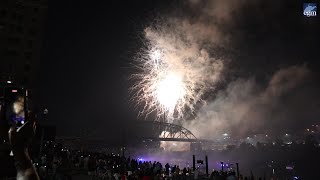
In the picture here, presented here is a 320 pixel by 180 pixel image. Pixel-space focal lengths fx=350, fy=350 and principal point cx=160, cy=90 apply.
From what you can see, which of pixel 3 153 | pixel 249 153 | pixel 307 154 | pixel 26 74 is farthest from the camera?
pixel 249 153

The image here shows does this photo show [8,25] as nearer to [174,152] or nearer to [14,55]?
[14,55]

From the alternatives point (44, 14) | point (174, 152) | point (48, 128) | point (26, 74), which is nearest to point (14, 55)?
point (26, 74)

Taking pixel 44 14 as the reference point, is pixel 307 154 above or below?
below

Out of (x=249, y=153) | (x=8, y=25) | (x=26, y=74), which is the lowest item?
(x=249, y=153)

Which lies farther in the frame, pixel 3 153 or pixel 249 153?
pixel 249 153

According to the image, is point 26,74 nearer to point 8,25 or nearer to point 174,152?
point 8,25

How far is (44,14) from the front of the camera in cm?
7650

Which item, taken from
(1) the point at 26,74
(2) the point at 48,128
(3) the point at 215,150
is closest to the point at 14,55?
(1) the point at 26,74

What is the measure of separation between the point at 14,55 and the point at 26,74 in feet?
15.4

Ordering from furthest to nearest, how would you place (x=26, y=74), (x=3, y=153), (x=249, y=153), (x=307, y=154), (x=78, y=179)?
(x=249, y=153) → (x=307, y=154) → (x=26, y=74) → (x=78, y=179) → (x=3, y=153)

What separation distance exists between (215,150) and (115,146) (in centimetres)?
6654

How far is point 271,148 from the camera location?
19538cm

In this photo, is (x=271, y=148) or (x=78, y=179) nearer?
(x=78, y=179)

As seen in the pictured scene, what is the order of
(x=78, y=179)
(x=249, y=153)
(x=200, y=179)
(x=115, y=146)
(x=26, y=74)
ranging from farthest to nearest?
(x=249, y=153) → (x=115, y=146) → (x=26, y=74) → (x=200, y=179) → (x=78, y=179)
